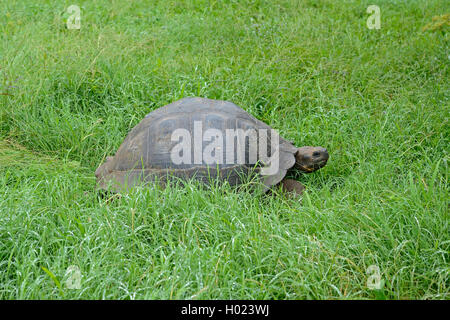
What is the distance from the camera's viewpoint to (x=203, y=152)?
3.31 meters

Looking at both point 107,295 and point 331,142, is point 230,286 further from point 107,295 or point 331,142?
point 331,142

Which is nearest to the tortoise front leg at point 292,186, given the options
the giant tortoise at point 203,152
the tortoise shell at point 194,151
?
the giant tortoise at point 203,152

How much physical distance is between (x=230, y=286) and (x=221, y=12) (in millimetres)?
5016

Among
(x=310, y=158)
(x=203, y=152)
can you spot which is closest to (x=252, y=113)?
(x=310, y=158)

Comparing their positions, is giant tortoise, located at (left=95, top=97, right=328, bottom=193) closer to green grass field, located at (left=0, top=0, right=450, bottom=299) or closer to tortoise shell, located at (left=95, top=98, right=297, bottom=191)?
tortoise shell, located at (left=95, top=98, right=297, bottom=191)

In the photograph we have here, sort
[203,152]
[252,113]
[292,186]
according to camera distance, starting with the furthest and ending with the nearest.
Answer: [252,113], [292,186], [203,152]

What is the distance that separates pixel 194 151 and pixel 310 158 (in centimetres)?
92

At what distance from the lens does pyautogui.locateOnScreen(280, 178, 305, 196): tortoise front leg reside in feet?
11.5

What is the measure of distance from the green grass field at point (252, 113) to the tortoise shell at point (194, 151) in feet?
0.55

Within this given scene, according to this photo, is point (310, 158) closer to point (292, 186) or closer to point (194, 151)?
point (292, 186)

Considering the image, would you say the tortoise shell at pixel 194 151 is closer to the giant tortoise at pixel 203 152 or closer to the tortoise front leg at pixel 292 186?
the giant tortoise at pixel 203 152

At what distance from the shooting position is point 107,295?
7.12 feet

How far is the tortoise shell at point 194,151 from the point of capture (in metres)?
3.29

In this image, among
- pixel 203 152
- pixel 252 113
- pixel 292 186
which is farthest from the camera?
pixel 252 113
